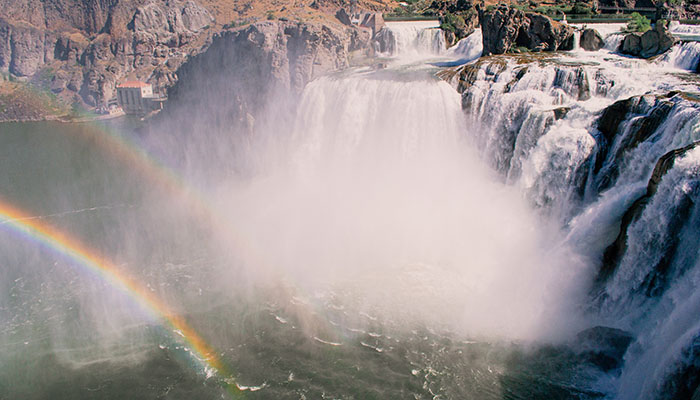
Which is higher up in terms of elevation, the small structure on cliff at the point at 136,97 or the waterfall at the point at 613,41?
the waterfall at the point at 613,41

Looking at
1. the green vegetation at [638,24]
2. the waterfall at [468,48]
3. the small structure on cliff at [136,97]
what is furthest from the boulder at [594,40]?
the small structure on cliff at [136,97]

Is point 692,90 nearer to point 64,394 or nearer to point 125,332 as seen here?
point 125,332

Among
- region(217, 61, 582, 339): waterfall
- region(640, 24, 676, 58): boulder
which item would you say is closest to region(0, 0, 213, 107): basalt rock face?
region(217, 61, 582, 339): waterfall

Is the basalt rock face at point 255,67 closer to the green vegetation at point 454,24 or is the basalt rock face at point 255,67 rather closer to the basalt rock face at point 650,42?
the green vegetation at point 454,24

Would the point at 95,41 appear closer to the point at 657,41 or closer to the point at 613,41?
the point at 613,41

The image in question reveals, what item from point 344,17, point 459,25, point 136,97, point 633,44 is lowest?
point 136,97

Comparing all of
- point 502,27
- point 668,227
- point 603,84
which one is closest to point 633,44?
point 603,84
